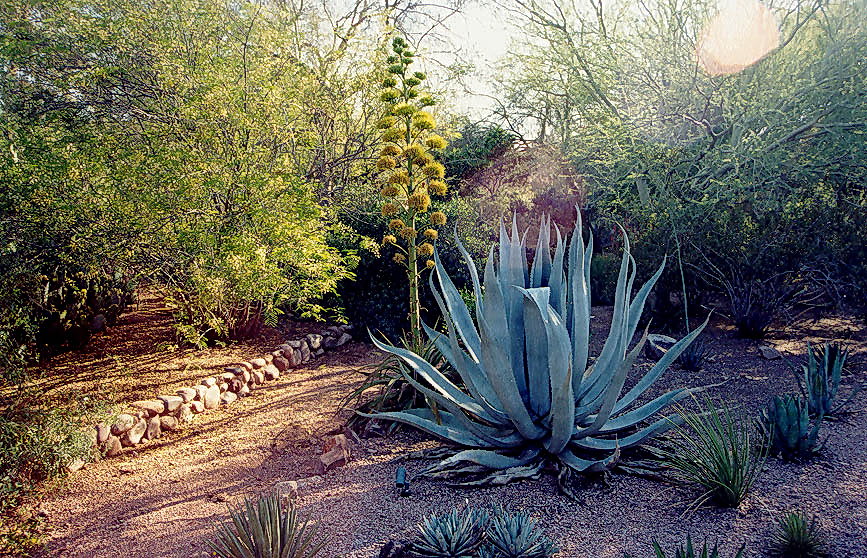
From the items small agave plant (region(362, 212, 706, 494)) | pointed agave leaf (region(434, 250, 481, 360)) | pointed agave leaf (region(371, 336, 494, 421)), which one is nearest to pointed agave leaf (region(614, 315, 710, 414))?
small agave plant (region(362, 212, 706, 494))

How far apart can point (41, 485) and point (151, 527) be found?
108cm

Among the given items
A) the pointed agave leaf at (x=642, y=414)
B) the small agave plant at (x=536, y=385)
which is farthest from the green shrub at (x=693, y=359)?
the pointed agave leaf at (x=642, y=414)

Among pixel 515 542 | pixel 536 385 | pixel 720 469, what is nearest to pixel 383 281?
pixel 536 385

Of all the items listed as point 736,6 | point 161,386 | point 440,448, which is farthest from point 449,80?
point 440,448

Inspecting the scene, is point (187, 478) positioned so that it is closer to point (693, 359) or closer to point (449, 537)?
point (449, 537)

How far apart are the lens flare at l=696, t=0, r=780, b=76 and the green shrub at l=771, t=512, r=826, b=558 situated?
16.6ft

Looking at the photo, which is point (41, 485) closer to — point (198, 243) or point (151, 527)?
point (151, 527)

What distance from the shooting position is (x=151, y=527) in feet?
11.1

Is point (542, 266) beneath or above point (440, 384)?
above

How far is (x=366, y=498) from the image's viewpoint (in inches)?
135

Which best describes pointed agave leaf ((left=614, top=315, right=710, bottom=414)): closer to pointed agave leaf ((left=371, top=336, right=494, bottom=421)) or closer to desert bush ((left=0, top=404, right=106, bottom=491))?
pointed agave leaf ((left=371, top=336, right=494, bottom=421))

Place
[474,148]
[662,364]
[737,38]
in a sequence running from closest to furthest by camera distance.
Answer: [662,364] → [737,38] → [474,148]

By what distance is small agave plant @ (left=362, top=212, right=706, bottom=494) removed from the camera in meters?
3.34

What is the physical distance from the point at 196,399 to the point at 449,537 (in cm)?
357
